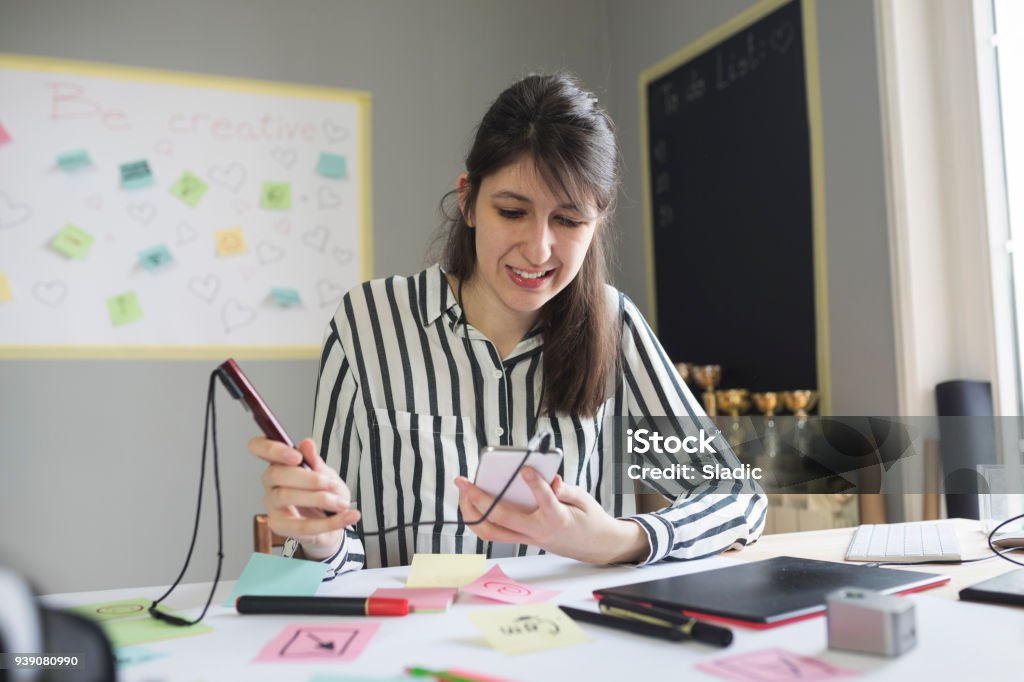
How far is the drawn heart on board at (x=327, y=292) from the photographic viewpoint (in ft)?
8.96

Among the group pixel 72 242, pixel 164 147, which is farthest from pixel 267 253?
pixel 72 242

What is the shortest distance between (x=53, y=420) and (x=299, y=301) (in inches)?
29.8

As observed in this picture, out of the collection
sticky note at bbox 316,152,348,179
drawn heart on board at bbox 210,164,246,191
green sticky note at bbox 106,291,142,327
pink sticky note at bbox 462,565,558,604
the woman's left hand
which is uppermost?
sticky note at bbox 316,152,348,179

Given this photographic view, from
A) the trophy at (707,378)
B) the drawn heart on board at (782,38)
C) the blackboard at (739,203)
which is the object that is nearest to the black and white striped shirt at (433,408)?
the blackboard at (739,203)

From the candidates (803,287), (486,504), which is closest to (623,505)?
(486,504)

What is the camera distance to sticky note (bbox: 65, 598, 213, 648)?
75 centimetres

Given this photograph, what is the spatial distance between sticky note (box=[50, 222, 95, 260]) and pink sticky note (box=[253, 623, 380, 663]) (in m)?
2.06

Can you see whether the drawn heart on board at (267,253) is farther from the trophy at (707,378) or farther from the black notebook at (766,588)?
the black notebook at (766,588)

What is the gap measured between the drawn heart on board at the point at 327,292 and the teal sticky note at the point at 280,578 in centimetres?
187

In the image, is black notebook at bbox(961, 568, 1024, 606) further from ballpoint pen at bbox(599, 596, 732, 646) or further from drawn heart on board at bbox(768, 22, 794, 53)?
drawn heart on board at bbox(768, 22, 794, 53)

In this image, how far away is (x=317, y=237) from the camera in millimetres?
2742

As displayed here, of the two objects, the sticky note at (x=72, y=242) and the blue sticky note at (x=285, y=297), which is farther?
the blue sticky note at (x=285, y=297)

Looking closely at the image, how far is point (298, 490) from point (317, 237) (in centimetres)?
193

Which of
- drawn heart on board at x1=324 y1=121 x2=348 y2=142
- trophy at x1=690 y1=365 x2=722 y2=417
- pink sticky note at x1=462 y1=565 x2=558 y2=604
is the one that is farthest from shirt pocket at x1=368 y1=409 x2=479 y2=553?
drawn heart on board at x1=324 y1=121 x2=348 y2=142
